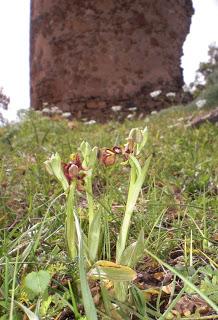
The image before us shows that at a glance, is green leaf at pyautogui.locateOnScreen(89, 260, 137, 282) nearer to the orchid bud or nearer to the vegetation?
the orchid bud

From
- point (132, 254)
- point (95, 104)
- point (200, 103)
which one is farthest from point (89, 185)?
point (95, 104)

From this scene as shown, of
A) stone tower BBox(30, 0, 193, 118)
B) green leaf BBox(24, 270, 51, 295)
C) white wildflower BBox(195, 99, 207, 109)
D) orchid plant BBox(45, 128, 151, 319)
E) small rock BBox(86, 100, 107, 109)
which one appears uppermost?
stone tower BBox(30, 0, 193, 118)

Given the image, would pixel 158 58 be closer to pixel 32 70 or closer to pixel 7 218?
pixel 32 70

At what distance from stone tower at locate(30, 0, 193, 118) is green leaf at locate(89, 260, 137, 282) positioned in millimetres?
7587

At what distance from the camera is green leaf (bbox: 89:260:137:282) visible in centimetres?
114

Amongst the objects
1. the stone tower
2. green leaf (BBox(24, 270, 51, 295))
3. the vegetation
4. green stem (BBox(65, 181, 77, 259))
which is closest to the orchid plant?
green stem (BBox(65, 181, 77, 259))

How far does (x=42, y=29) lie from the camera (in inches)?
360

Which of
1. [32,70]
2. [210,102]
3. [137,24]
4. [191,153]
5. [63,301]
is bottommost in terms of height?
[63,301]

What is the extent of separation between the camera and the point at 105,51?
8.73m

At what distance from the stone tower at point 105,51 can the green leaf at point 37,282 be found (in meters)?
7.62

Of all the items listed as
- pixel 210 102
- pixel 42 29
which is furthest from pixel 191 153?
pixel 42 29

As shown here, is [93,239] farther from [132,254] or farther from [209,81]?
[209,81]

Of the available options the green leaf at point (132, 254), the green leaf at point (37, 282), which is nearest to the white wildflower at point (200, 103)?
the green leaf at point (132, 254)

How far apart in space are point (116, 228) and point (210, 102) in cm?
522
